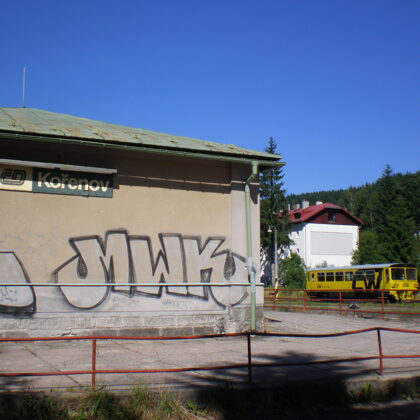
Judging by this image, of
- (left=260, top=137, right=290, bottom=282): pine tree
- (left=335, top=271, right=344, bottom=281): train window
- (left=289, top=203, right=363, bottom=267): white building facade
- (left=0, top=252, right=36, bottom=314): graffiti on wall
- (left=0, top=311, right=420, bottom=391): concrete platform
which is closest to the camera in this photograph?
(left=0, top=311, right=420, bottom=391): concrete platform

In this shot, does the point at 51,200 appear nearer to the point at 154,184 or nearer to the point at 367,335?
the point at 154,184

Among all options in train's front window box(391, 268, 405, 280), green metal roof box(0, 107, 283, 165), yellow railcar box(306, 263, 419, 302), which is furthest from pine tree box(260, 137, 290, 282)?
green metal roof box(0, 107, 283, 165)

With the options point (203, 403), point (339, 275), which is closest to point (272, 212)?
point (339, 275)

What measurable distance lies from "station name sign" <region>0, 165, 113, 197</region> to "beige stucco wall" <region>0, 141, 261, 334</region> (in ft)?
0.49

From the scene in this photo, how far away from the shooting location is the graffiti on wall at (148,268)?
10.3 meters

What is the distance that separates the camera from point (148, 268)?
10859 millimetres

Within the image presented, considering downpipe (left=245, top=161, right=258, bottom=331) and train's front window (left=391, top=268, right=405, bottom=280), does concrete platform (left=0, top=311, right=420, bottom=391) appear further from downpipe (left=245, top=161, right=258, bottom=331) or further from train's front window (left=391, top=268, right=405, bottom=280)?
train's front window (left=391, top=268, right=405, bottom=280)

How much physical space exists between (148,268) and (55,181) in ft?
9.15

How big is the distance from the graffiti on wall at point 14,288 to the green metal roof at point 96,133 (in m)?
2.58

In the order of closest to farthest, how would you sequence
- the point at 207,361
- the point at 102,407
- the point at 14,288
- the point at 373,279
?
the point at 102,407 < the point at 207,361 < the point at 14,288 < the point at 373,279

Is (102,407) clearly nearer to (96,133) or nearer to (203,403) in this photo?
(203,403)

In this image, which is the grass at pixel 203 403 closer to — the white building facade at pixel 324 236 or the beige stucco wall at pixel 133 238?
the beige stucco wall at pixel 133 238

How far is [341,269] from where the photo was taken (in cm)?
3750

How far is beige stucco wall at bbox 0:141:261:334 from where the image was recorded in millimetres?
9984
